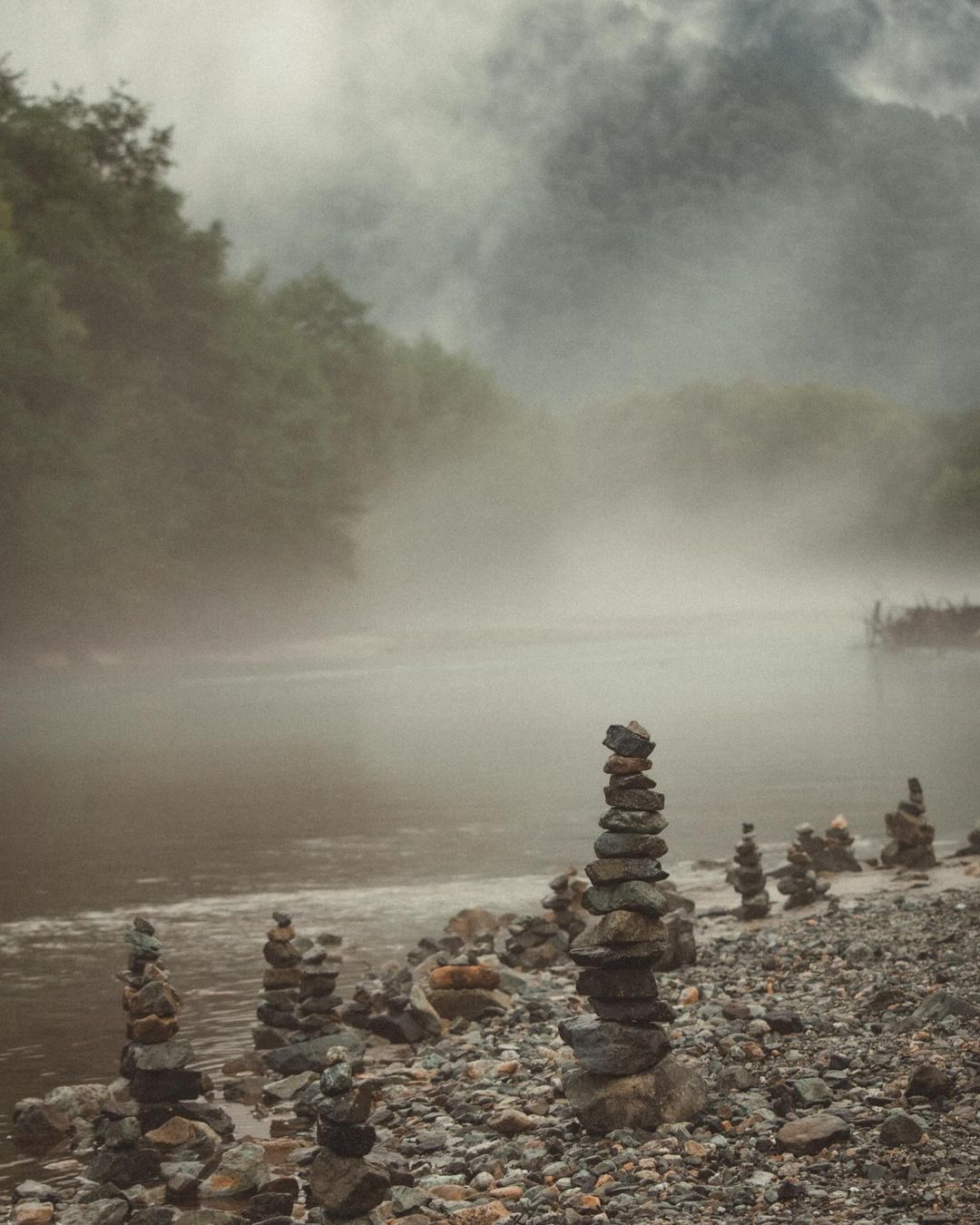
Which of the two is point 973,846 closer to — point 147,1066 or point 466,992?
point 466,992

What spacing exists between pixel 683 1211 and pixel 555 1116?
1.92 metres

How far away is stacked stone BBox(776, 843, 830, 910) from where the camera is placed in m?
17.0

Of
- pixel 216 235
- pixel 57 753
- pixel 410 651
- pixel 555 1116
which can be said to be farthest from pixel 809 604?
pixel 555 1116

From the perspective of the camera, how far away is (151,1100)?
10883mm

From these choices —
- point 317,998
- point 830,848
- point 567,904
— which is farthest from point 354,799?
point 317,998

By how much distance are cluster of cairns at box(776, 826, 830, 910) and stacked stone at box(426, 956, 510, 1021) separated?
167 inches

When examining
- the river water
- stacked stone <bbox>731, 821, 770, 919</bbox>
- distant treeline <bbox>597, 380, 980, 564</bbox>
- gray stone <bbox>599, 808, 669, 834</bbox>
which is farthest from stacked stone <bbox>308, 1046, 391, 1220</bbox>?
distant treeline <bbox>597, 380, 980, 564</bbox>

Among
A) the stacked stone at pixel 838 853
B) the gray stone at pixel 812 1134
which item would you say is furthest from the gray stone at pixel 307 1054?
the stacked stone at pixel 838 853

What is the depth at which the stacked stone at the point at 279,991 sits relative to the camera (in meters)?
13.0

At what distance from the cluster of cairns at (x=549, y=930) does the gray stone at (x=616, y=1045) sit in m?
4.78

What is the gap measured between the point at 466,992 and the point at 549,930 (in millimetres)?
2521

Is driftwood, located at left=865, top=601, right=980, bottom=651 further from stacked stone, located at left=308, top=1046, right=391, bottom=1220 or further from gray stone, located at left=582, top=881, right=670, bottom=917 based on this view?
stacked stone, located at left=308, top=1046, right=391, bottom=1220

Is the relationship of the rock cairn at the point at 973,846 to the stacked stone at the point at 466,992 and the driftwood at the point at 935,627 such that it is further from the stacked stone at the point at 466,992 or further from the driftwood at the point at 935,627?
the driftwood at the point at 935,627

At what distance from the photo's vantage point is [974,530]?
361ft
